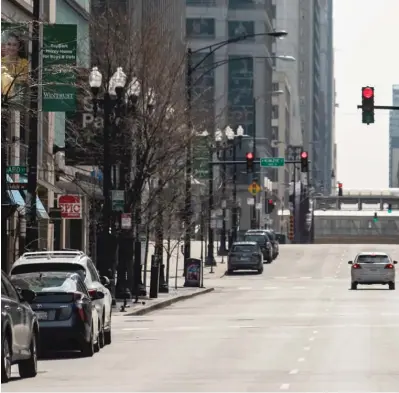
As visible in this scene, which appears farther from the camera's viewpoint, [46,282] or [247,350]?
[247,350]

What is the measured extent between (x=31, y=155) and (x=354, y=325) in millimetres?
8439

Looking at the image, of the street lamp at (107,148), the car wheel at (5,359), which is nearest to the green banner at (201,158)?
the street lamp at (107,148)

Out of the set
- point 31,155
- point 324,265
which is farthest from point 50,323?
point 324,265

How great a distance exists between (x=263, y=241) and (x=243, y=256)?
12484 millimetres

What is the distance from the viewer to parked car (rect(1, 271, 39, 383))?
19094 mm

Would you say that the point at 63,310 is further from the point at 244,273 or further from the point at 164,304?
Answer: the point at 244,273

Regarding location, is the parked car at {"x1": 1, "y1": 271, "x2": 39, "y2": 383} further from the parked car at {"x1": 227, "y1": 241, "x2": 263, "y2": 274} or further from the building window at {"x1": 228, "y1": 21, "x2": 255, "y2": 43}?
the building window at {"x1": 228, "y1": 21, "x2": 255, "y2": 43}

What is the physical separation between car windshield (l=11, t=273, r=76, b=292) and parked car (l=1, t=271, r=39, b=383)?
3160 millimetres

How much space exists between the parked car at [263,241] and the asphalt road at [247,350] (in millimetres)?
38605

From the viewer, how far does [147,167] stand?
4819 centimetres

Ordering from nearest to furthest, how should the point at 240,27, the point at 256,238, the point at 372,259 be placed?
1. the point at 372,259
2. the point at 256,238
3. the point at 240,27

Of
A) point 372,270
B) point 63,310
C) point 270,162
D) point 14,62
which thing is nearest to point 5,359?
point 63,310

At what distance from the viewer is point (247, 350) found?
87.8ft

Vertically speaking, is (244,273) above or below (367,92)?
below
